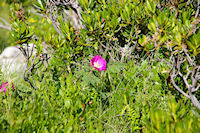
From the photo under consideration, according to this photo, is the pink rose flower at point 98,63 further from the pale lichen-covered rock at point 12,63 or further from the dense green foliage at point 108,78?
the pale lichen-covered rock at point 12,63

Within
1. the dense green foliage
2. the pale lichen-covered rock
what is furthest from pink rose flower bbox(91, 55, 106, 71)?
the pale lichen-covered rock

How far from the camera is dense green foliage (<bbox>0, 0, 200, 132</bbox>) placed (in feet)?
6.48

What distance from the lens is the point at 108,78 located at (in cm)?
261

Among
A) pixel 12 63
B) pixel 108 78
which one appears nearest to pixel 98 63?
pixel 108 78

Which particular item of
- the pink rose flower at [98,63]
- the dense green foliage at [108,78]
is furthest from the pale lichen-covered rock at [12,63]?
the pink rose flower at [98,63]

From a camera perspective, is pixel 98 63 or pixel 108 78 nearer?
pixel 98 63

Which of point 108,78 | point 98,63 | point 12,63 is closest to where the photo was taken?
point 98,63

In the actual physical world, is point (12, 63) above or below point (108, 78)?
above

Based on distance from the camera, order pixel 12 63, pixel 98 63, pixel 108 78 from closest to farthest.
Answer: pixel 98 63 < pixel 108 78 < pixel 12 63

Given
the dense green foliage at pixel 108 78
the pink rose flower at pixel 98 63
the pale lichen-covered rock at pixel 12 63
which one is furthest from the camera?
the pale lichen-covered rock at pixel 12 63

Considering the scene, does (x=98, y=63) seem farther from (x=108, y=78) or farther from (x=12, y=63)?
(x=12, y=63)

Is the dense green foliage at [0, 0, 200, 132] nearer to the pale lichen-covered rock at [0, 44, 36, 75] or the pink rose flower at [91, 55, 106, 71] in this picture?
the pink rose flower at [91, 55, 106, 71]

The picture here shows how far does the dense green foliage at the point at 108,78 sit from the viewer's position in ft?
6.48

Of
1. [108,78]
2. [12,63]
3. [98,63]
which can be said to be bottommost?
[108,78]
